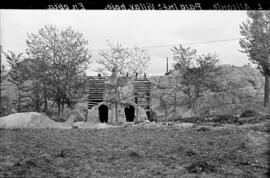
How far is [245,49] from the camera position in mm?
21875

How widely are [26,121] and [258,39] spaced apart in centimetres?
1635

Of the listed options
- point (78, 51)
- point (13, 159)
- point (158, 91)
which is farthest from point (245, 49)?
point (13, 159)

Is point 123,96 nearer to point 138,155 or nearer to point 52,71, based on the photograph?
point 52,71

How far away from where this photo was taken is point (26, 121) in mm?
15547

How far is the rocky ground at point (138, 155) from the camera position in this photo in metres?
7.23

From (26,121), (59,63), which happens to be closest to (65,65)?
(59,63)

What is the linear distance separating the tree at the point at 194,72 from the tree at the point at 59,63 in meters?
9.32

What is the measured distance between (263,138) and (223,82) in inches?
666

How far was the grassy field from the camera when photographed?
723cm

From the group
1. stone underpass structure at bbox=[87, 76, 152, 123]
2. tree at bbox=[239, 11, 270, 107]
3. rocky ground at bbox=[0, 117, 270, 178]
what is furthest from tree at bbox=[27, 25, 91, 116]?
tree at bbox=[239, 11, 270, 107]

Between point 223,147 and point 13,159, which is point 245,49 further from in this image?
point 13,159

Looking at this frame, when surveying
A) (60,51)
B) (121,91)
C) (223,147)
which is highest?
(60,51)

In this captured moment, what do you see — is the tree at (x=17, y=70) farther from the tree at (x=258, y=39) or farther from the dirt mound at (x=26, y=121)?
the tree at (x=258, y=39)

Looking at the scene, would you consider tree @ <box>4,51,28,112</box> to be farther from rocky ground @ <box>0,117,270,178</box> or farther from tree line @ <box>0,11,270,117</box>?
rocky ground @ <box>0,117,270,178</box>
